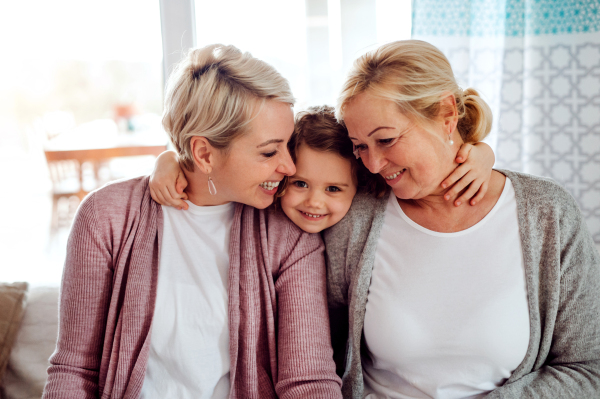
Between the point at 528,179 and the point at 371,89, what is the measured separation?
512 millimetres

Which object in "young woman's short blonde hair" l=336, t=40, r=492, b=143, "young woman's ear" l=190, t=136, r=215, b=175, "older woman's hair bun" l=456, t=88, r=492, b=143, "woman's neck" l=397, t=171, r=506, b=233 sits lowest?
"woman's neck" l=397, t=171, r=506, b=233

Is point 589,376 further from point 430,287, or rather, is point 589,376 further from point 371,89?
point 371,89

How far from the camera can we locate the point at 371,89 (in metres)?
1.11

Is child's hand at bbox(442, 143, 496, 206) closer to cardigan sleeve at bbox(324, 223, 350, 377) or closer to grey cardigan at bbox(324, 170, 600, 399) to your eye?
grey cardigan at bbox(324, 170, 600, 399)

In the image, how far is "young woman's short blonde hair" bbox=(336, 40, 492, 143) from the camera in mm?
1094

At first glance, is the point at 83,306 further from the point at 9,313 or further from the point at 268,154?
the point at 268,154

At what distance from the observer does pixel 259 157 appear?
123 centimetres

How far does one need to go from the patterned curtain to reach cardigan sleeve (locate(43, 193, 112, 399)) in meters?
1.31

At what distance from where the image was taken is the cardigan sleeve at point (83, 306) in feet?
4.06

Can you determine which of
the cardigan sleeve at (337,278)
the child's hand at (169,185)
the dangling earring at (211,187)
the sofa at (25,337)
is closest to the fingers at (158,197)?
the child's hand at (169,185)

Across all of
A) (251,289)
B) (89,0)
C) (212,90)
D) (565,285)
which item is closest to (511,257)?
(565,285)

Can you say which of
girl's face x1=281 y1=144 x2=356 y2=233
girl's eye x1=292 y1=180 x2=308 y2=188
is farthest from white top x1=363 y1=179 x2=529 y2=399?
girl's eye x1=292 y1=180 x2=308 y2=188

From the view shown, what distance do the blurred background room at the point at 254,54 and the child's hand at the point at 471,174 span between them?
0.38m

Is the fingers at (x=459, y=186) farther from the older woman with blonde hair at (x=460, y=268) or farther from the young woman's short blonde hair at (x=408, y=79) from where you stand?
the young woman's short blonde hair at (x=408, y=79)
